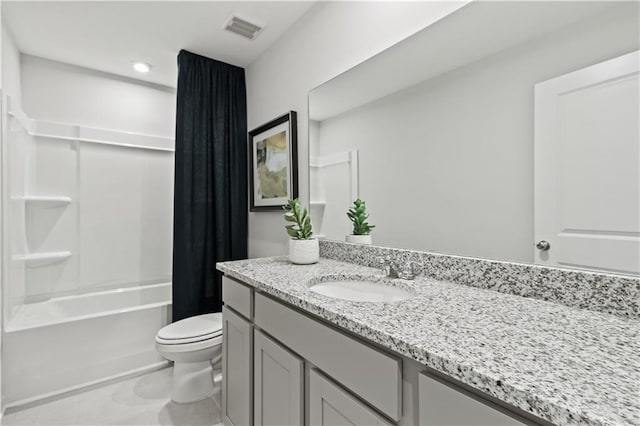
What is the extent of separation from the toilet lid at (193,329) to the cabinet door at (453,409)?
158cm

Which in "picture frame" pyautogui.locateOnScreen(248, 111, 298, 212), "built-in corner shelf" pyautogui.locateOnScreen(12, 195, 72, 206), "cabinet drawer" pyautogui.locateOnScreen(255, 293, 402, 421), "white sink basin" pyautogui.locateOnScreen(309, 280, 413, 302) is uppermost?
"picture frame" pyautogui.locateOnScreen(248, 111, 298, 212)

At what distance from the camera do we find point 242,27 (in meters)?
2.08

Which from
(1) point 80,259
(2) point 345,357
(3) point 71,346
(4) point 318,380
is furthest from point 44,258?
(2) point 345,357

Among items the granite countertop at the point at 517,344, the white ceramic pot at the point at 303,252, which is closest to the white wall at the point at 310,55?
the white ceramic pot at the point at 303,252

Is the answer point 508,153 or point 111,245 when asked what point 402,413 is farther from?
point 111,245

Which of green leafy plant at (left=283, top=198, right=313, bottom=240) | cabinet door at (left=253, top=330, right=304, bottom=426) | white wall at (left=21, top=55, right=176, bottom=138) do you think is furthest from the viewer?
white wall at (left=21, top=55, right=176, bottom=138)

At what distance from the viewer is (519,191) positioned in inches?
39.5

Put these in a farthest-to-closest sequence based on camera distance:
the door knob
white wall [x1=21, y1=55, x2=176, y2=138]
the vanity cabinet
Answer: white wall [x1=21, y1=55, x2=176, y2=138] → the door knob → the vanity cabinet

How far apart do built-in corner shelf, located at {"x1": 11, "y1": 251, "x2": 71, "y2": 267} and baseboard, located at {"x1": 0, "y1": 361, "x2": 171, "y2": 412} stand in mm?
971

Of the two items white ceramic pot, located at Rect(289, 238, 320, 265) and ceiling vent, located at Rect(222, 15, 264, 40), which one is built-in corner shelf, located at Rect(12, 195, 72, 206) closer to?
ceiling vent, located at Rect(222, 15, 264, 40)

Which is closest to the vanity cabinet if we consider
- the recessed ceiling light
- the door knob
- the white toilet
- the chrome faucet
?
the white toilet

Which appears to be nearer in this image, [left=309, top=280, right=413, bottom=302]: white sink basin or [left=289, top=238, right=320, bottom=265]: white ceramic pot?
[left=309, top=280, right=413, bottom=302]: white sink basin

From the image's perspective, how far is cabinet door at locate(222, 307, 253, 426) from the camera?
138 cm

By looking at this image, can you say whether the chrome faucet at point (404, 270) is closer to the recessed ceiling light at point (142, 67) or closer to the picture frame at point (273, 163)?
the picture frame at point (273, 163)
